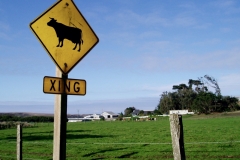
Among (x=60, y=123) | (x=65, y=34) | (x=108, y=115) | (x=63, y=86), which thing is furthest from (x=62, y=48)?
(x=108, y=115)

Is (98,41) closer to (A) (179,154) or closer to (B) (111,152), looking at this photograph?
(A) (179,154)

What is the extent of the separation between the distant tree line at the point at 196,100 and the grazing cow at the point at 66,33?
9837 cm

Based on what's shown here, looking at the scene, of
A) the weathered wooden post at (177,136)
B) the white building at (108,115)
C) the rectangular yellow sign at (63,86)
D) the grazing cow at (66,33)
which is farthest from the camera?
the white building at (108,115)

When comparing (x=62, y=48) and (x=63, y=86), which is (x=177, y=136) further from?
(x=62, y=48)

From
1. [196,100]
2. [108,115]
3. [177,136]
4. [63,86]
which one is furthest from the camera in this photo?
[108,115]

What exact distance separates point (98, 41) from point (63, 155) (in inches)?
60.6

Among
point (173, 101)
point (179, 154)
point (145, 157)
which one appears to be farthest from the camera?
point (173, 101)

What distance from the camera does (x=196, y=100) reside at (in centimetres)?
10431

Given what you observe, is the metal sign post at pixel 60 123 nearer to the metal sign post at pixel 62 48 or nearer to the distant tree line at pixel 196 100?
the metal sign post at pixel 62 48

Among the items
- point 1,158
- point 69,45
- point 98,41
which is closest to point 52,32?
point 69,45

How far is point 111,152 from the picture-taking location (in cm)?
1514

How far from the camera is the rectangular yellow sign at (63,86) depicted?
3.46 metres

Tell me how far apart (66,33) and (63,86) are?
664 mm

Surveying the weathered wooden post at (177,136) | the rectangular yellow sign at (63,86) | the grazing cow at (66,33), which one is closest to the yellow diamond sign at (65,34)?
the grazing cow at (66,33)
